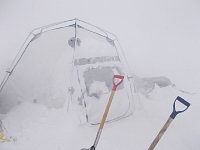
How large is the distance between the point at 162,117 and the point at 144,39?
5.86m

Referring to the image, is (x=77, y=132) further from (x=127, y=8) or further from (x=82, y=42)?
(x=127, y=8)

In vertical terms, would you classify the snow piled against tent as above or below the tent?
below

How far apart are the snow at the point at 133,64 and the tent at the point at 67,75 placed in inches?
7.2

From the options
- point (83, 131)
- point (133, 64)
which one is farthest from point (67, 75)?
point (133, 64)

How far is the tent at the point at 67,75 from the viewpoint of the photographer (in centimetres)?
458

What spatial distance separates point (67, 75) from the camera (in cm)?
461

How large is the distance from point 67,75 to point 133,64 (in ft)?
10.0

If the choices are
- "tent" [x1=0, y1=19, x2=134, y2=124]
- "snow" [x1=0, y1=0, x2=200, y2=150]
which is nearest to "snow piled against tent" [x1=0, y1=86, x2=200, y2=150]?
"snow" [x1=0, y1=0, x2=200, y2=150]

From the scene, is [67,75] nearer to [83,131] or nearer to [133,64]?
[83,131]

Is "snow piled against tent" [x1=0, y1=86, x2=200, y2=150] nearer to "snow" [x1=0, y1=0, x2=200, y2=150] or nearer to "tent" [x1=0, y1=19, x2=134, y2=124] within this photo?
"snow" [x1=0, y1=0, x2=200, y2=150]

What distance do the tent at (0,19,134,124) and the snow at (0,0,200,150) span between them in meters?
0.18

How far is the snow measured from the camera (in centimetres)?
420

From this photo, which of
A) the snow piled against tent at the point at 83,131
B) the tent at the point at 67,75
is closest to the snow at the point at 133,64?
the snow piled against tent at the point at 83,131

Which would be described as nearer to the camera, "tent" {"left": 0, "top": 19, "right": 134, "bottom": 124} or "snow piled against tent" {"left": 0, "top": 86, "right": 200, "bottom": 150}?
"snow piled against tent" {"left": 0, "top": 86, "right": 200, "bottom": 150}
